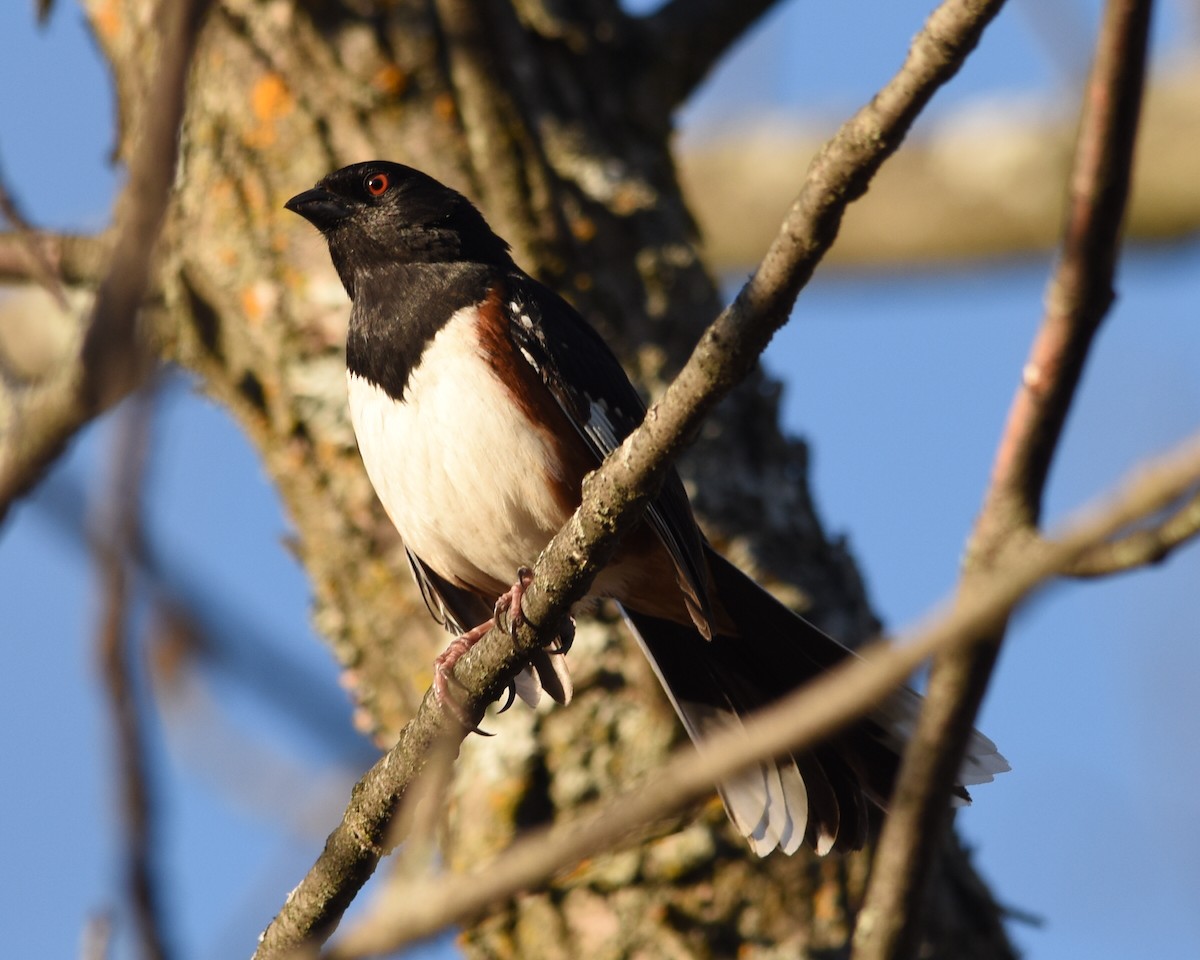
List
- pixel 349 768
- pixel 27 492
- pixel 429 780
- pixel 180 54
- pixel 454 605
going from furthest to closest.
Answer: pixel 454 605 < pixel 27 492 < pixel 349 768 < pixel 429 780 < pixel 180 54

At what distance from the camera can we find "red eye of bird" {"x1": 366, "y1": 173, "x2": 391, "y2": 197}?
13.1ft

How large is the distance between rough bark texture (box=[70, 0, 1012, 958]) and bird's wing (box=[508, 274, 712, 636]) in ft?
2.02

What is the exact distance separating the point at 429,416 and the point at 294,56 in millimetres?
1554

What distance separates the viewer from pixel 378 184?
3994mm

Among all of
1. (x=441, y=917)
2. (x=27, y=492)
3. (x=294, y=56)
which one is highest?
(x=294, y=56)

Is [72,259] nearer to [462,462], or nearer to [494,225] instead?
[494,225]

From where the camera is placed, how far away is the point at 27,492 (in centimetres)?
254

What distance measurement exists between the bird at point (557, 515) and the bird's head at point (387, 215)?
A: 0.11 metres

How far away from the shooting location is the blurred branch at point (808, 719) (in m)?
1.16

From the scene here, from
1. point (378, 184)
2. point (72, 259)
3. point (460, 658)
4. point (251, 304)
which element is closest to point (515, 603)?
point (460, 658)

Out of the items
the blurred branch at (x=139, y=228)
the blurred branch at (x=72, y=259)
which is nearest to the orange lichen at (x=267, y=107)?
the blurred branch at (x=72, y=259)

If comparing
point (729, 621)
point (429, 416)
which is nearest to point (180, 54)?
point (429, 416)

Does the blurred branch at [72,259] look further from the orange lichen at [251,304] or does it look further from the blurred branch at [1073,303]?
the blurred branch at [1073,303]

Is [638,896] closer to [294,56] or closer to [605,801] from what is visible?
[605,801]
